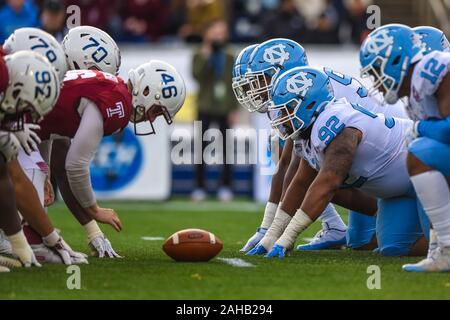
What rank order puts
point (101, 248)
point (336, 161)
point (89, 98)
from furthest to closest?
point (101, 248) → point (89, 98) → point (336, 161)

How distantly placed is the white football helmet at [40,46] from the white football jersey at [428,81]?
1.97 metres

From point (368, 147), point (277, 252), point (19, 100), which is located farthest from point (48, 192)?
point (368, 147)

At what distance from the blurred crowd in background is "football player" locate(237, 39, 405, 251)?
20.0 ft

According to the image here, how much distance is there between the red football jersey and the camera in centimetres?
649

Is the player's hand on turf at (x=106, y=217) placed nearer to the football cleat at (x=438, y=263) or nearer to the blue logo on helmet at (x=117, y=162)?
the football cleat at (x=438, y=263)

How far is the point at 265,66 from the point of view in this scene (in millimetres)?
7113

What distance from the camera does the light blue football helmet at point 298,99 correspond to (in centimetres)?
643

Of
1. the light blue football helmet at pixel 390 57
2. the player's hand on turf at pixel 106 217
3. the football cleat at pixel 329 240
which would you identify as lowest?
the football cleat at pixel 329 240

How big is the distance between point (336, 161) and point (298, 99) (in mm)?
433

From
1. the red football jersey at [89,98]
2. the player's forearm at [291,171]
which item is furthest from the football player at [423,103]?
the red football jersey at [89,98]

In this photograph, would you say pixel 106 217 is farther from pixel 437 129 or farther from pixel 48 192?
pixel 437 129

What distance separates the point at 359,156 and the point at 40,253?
2003 millimetres

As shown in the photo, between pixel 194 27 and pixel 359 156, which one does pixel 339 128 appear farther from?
pixel 194 27
